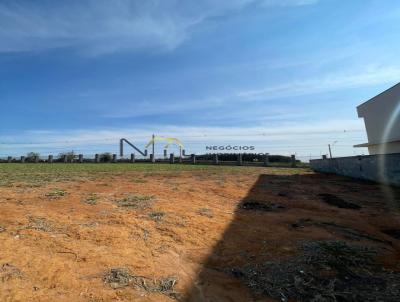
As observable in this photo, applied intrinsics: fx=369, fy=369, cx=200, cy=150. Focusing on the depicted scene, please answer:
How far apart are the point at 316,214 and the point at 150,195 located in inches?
177

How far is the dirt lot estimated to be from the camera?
4.65 metres

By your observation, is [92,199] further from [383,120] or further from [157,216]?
[383,120]

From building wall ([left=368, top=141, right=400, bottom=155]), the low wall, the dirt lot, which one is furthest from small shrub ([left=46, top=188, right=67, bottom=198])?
building wall ([left=368, top=141, right=400, bottom=155])

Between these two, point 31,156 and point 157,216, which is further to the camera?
point 31,156

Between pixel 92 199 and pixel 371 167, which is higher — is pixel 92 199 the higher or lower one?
the lower one

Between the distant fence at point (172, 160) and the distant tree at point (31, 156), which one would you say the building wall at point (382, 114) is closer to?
the distant fence at point (172, 160)

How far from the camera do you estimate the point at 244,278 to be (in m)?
5.16

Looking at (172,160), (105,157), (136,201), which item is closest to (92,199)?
(136,201)

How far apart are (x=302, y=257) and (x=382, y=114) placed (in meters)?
21.0

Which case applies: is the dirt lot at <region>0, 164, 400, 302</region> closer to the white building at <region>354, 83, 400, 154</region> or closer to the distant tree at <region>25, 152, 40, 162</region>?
the white building at <region>354, 83, 400, 154</region>

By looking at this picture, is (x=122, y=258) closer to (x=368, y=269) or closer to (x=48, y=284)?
(x=48, y=284)

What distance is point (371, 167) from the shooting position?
16.7 metres

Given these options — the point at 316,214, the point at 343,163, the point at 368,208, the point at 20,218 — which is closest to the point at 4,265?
the point at 20,218

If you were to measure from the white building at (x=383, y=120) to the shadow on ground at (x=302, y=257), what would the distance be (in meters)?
14.2
